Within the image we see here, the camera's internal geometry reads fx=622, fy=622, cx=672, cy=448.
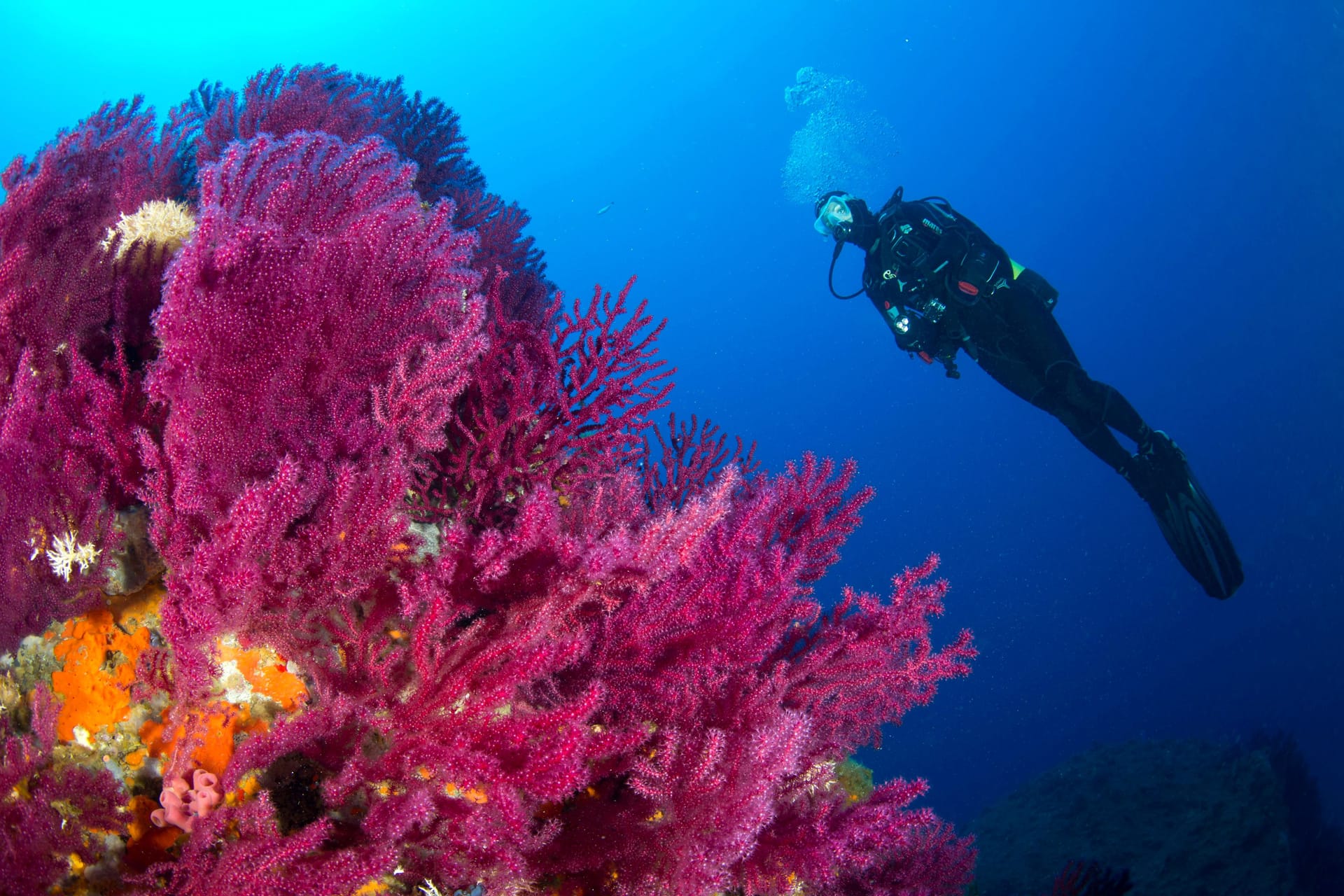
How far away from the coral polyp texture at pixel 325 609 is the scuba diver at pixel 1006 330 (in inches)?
278

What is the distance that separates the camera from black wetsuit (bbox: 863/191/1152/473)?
8.42 m

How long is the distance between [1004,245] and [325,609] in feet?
296

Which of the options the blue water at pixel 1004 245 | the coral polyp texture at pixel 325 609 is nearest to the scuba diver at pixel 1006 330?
the coral polyp texture at pixel 325 609

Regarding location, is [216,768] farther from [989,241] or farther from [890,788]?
[989,241]

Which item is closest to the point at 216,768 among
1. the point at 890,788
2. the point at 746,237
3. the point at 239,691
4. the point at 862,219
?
the point at 239,691

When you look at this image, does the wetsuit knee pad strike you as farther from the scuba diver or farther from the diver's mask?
the diver's mask

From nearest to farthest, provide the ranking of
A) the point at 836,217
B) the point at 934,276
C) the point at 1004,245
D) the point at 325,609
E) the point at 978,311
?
the point at 325,609
the point at 934,276
the point at 978,311
the point at 836,217
the point at 1004,245

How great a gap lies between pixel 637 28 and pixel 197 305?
Answer: 146 metres

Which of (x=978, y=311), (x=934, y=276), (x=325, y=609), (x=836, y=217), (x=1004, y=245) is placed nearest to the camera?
(x=325, y=609)

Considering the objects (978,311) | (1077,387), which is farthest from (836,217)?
(1077,387)

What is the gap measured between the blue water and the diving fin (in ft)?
69.1

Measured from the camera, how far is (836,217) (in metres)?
8.95

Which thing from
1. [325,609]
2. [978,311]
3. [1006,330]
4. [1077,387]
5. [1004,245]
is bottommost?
[325,609]

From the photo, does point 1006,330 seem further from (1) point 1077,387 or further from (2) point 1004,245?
(2) point 1004,245
